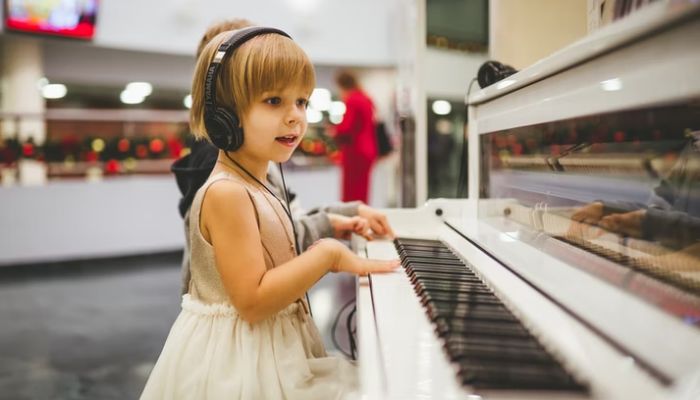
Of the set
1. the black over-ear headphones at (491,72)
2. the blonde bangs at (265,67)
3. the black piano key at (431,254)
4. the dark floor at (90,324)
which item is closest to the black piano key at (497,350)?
the black piano key at (431,254)

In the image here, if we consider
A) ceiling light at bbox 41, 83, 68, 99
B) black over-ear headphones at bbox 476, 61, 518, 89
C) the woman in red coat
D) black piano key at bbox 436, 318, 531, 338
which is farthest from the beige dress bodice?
ceiling light at bbox 41, 83, 68, 99

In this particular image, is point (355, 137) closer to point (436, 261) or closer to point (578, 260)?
point (436, 261)

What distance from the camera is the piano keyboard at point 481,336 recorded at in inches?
25.2

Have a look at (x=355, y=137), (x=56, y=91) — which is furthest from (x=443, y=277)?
(x=56, y=91)

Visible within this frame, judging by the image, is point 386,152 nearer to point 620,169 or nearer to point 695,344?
point 620,169

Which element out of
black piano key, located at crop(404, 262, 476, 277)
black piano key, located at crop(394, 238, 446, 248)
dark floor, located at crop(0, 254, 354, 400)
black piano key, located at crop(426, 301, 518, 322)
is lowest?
dark floor, located at crop(0, 254, 354, 400)

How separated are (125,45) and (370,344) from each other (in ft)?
23.4

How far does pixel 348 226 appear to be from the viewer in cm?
174

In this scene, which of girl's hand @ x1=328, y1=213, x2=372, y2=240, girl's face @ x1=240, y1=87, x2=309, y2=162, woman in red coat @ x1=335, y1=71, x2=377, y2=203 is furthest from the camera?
woman in red coat @ x1=335, y1=71, x2=377, y2=203

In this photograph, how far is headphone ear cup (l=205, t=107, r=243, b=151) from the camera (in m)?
1.16

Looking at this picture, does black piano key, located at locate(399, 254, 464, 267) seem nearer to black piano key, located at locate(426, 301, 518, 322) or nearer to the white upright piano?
the white upright piano

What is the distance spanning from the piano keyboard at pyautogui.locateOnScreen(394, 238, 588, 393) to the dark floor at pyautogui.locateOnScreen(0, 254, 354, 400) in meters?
2.09

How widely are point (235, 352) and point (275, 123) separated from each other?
0.49 m

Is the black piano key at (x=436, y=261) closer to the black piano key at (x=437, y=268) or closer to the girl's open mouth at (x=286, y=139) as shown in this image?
the black piano key at (x=437, y=268)
